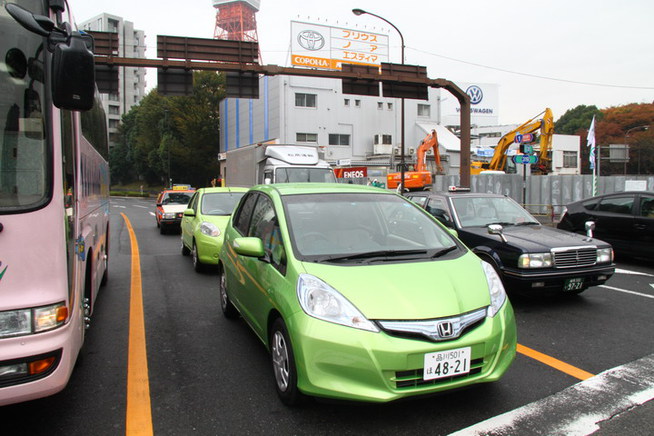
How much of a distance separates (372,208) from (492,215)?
12.0 ft

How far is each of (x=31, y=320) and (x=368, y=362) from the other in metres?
1.94

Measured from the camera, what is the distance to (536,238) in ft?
20.2

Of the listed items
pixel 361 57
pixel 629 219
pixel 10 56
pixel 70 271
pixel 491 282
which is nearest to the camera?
pixel 10 56

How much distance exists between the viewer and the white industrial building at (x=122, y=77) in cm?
9769

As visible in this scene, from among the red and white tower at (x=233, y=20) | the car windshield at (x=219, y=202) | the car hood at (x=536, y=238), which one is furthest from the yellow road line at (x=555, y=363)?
the red and white tower at (x=233, y=20)

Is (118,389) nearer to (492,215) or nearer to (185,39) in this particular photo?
(492,215)

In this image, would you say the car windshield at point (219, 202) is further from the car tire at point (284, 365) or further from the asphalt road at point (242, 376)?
the car tire at point (284, 365)

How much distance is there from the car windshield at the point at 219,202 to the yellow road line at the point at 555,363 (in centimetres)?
628

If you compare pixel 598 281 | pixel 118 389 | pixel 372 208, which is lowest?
pixel 118 389

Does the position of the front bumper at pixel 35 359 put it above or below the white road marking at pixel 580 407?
above

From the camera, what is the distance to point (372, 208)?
14.1 ft

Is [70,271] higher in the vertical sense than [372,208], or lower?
lower

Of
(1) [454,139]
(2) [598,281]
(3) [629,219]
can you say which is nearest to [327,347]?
(2) [598,281]

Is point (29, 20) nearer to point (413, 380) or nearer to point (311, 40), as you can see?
point (413, 380)
